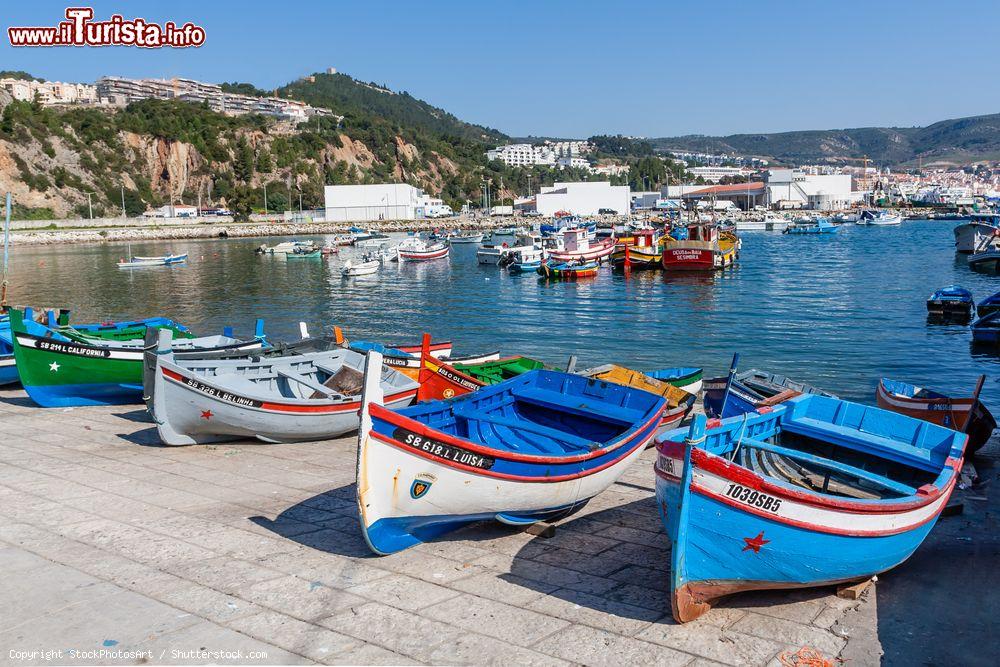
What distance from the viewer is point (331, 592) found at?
676 cm

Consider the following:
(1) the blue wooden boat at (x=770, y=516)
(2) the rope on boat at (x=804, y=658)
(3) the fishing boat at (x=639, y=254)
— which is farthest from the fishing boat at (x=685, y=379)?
(3) the fishing boat at (x=639, y=254)

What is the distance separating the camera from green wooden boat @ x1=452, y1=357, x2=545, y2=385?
552 inches

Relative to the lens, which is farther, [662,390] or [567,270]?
[567,270]

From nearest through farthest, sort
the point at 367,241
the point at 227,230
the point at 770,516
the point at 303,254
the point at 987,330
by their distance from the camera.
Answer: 1. the point at 770,516
2. the point at 987,330
3. the point at 303,254
4. the point at 367,241
5. the point at 227,230

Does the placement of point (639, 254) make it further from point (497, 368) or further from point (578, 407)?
point (578, 407)

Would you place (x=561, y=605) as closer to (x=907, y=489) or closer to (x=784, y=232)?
(x=907, y=489)

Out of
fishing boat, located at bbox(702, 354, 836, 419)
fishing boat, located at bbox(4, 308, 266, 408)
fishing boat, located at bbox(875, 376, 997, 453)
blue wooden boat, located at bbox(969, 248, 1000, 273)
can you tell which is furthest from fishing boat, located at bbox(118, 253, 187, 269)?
fishing boat, located at bbox(875, 376, 997, 453)

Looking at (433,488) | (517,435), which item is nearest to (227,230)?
(517,435)

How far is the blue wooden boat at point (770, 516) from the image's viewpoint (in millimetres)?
5922

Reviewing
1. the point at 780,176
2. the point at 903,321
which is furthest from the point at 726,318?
the point at 780,176

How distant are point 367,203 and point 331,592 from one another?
116 m

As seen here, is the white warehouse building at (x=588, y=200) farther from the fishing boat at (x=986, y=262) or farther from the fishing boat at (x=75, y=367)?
the fishing boat at (x=75, y=367)

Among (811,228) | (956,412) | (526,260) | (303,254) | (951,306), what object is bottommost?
(951,306)

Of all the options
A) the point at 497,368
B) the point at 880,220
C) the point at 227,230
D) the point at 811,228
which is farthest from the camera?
the point at 880,220
